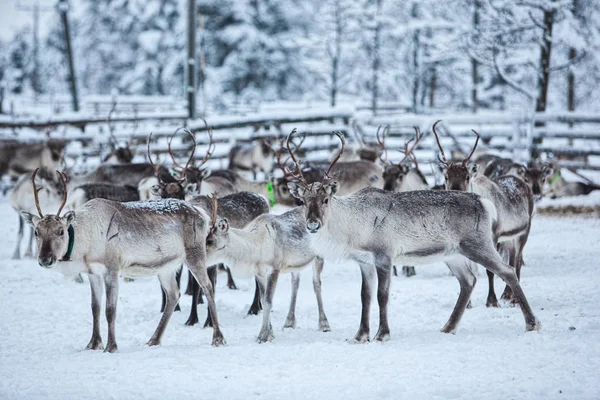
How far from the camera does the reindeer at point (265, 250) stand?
5676 mm

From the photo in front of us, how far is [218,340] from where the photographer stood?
527cm

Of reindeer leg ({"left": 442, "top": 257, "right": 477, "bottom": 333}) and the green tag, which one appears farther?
the green tag

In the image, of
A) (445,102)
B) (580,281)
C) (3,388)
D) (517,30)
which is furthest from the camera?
(445,102)

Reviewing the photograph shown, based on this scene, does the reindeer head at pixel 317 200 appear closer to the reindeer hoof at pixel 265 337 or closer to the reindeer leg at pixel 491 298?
the reindeer hoof at pixel 265 337

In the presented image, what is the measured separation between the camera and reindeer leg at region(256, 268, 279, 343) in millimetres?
5441

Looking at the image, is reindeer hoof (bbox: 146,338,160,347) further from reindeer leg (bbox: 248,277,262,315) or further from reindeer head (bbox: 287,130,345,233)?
reindeer head (bbox: 287,130,345,233)

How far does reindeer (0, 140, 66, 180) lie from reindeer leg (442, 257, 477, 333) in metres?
10.0

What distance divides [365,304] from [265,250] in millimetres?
1054

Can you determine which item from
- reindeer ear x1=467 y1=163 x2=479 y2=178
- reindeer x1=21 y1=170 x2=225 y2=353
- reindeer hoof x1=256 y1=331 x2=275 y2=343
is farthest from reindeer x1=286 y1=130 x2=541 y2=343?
reindeer ear x1=467 y1=163 x2=479 y2=178

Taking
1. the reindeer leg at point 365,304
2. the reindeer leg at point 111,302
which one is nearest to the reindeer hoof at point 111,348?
the reindeer leg at point 111,302

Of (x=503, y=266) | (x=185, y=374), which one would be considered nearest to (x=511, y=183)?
(x=503, y=266)

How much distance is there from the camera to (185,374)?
435 cm

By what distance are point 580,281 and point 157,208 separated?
14.1 ft

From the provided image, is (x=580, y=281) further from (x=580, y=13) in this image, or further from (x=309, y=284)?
(x=580, y=13)
